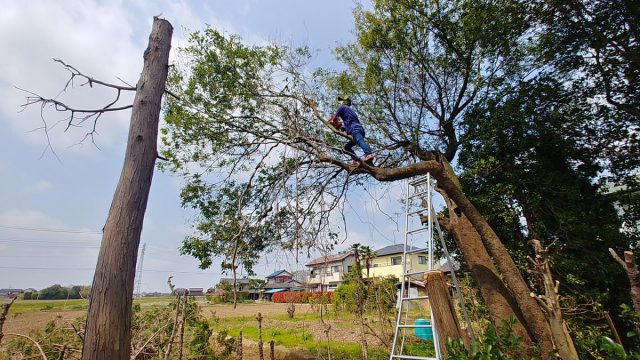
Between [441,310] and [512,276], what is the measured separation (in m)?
1.38

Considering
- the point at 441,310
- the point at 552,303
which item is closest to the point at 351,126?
the point at 441,310

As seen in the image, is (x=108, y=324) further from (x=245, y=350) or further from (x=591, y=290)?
(x=245, y=350)

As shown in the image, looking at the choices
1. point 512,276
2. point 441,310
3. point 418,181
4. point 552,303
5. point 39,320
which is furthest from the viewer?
point 39,320

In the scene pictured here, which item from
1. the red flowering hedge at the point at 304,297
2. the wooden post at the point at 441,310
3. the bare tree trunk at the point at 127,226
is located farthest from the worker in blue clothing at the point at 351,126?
the red flowering hedge at the point at 304,297

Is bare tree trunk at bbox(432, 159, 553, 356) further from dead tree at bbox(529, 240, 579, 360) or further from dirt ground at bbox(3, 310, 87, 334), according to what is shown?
dirt ground at bbox(3, 310, 87, 334)

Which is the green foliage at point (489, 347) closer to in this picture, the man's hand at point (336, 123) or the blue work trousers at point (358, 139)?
the blue work trousers at point (358, 139)

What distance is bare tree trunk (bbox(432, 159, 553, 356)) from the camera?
4.23 metres

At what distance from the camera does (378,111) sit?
752 centimetres

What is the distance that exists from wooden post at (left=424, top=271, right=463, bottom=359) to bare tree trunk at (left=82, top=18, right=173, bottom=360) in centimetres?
328

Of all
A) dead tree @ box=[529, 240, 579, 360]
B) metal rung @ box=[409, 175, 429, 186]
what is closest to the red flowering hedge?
metal rung @ box=[409, 175, 429, 186]

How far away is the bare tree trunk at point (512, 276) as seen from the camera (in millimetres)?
4234

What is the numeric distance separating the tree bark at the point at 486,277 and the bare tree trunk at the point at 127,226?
4441 millimetres

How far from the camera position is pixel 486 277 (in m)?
4.94

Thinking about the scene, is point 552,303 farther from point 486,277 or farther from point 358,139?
point 358,139
